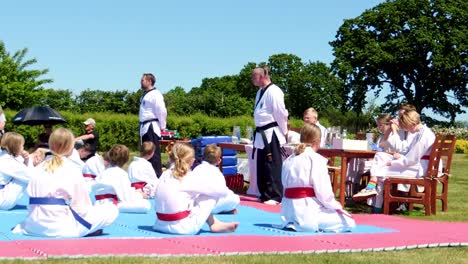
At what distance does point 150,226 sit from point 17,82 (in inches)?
1125

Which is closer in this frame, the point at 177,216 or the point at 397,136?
the point at 177,216

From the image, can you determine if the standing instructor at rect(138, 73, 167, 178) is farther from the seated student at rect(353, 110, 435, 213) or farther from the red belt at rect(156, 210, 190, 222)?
the red belt at rect(156, 210, 190, 222)

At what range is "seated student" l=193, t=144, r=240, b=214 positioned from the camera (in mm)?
8242

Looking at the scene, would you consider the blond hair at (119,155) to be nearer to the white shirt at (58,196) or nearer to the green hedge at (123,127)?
the white shirt at (58,196)

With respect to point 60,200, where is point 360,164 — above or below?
above

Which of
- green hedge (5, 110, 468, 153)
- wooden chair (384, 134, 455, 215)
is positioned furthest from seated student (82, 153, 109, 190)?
green hedge (5, 110, 468, 153)

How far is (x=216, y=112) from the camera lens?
54406 millimetres

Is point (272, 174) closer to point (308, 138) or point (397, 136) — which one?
point (397, 136)

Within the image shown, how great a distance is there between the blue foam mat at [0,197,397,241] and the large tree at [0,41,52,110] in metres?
25.5

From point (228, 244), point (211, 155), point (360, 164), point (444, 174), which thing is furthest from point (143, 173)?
point (228, 244)

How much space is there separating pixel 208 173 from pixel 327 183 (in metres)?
1.34

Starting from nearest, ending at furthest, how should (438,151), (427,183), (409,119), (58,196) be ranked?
(58,196) → (427,183) → (438,151) → (409,119)

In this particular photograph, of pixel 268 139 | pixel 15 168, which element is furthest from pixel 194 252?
pixel 268 139

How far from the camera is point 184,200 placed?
7.98 meters
